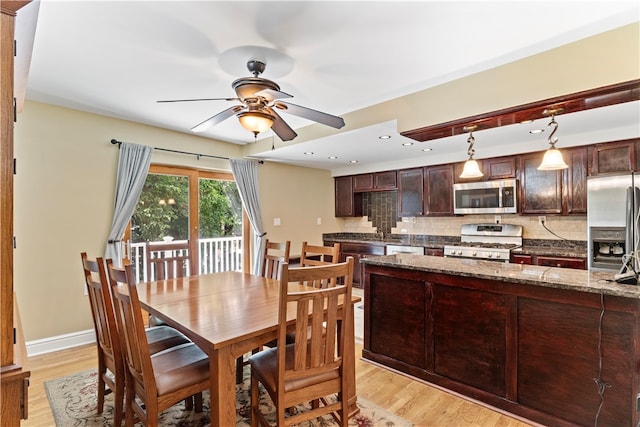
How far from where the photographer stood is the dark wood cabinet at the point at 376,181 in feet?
18.2

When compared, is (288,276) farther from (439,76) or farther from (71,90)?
(71,90)

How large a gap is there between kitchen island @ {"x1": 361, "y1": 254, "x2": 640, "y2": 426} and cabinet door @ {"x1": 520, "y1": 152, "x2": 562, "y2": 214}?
2126mm

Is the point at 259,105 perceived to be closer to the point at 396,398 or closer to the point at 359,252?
the point at 396,398

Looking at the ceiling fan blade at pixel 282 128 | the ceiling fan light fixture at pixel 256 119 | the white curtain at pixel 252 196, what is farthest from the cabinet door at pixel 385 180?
the ceiling fan light fixture at pixel 256 119

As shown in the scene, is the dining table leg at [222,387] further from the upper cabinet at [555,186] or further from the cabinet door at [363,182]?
the cabinet door at [363,182]

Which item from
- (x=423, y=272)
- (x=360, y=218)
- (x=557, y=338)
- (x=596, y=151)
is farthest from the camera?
(x=360, y=218)

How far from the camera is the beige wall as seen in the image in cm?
304

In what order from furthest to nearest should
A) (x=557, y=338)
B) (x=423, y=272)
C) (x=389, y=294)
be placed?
(x=389, y=294)
(x=423, y=272)
(x=557, y=338)

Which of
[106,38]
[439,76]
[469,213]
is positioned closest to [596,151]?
[469,213]

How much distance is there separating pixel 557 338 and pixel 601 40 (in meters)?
1.95

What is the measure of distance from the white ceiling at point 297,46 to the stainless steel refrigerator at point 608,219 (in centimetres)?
61

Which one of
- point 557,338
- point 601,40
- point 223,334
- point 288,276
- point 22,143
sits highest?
point 601,40

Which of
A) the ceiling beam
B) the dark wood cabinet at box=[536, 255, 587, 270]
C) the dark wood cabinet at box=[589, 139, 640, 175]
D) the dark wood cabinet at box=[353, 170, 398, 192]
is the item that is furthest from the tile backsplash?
the ceiling beam

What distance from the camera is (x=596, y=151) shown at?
361cm
